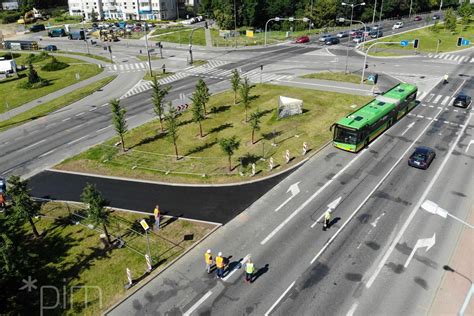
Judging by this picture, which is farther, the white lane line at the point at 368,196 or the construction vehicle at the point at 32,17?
the construction vehicle at the point at 32,17

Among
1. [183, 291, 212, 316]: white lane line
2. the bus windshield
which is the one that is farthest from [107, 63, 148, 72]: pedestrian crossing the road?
[183, 291, 212, 316]: white lane line

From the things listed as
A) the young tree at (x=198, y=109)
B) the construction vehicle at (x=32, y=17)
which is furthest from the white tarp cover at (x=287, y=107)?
the construction vehicle at (x=32, y=17)

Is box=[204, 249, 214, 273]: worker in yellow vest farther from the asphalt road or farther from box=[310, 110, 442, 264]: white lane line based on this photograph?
box=[310, 110, 442, 264]: white lane line

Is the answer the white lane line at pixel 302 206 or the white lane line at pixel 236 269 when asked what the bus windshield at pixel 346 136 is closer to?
the white lane line at pixel 302 206


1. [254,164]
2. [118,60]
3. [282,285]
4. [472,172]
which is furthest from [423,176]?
[118,60]

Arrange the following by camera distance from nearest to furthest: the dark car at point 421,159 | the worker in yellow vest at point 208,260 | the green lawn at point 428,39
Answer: the worker in yellow vest at point 208,260 → the dark car at point 421,159 → the green lawn at point 428,39

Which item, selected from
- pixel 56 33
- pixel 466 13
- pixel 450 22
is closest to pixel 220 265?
pixel 450 22
